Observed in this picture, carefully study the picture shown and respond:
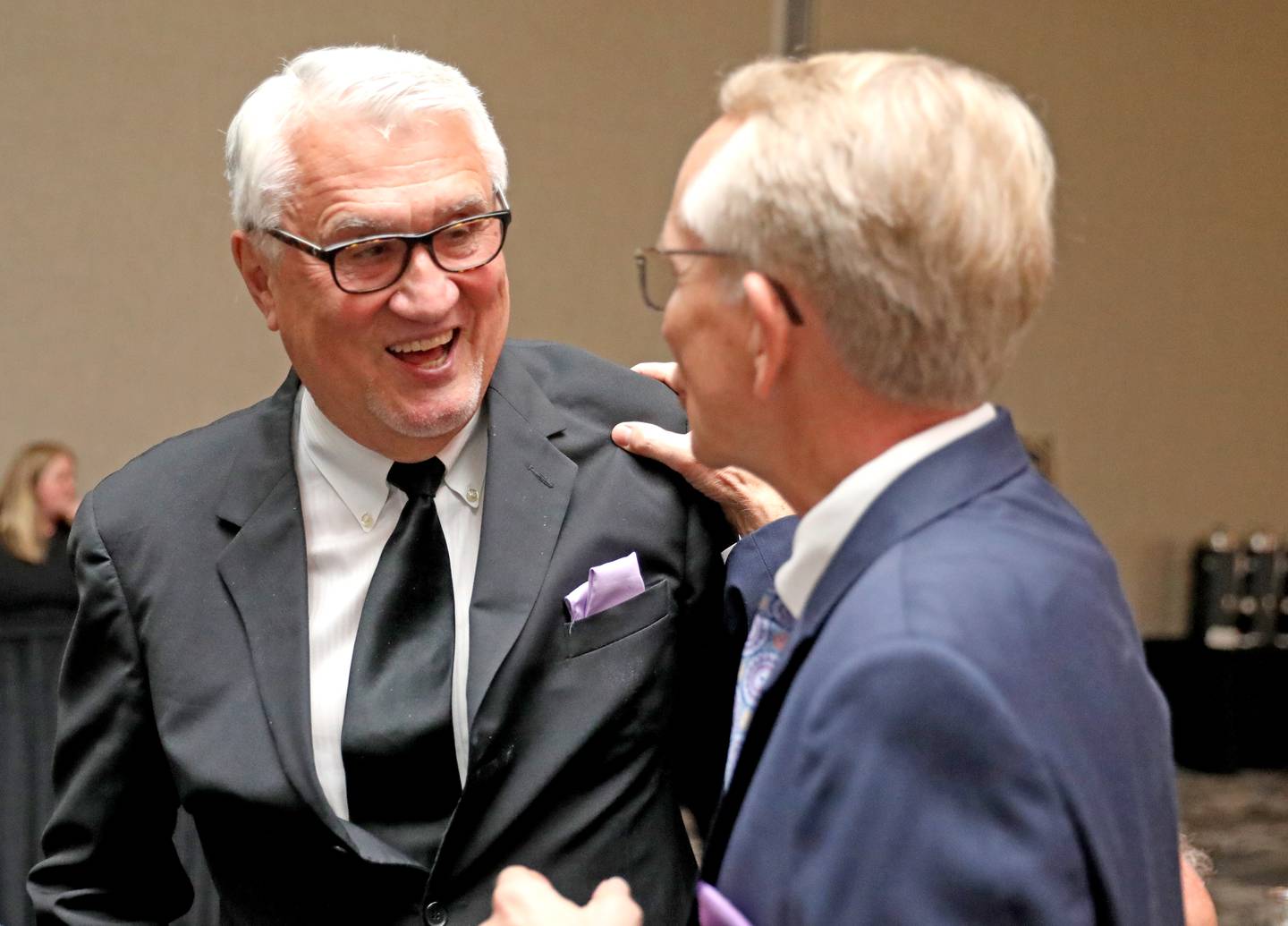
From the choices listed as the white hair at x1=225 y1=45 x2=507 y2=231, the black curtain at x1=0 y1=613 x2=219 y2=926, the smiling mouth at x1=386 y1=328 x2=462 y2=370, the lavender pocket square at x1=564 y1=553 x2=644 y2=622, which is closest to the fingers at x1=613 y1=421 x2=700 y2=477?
the lavender pocket square at x1=564 y1=553 x2=644 y2=622

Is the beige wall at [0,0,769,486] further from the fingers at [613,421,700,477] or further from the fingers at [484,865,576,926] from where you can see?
the fingers at [484,865,576,926]

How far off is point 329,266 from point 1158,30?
7.85m

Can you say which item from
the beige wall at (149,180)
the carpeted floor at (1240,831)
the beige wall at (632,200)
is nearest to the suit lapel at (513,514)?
the carpeted floor at (1240,831)

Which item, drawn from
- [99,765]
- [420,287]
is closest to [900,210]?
[420,287]

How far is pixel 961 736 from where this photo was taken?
3.27ft

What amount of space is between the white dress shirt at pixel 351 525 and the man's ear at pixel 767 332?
2.17 feet

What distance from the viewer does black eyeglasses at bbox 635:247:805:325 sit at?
1.17 metres

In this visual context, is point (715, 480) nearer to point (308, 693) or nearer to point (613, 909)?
point (308, 693)

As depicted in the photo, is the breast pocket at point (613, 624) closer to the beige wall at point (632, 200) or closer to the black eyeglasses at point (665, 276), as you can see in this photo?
the black eyeglasses at point (665, 276)

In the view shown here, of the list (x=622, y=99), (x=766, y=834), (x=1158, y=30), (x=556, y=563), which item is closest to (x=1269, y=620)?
(x=1158, y=30)

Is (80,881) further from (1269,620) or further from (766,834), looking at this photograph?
(1269,620)

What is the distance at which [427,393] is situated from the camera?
176cm

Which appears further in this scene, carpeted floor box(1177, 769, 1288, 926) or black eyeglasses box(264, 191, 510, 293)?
carpeted floor box(1177, 769, 1288, 926)

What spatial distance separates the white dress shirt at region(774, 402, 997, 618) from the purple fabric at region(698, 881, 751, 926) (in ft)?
0.76
